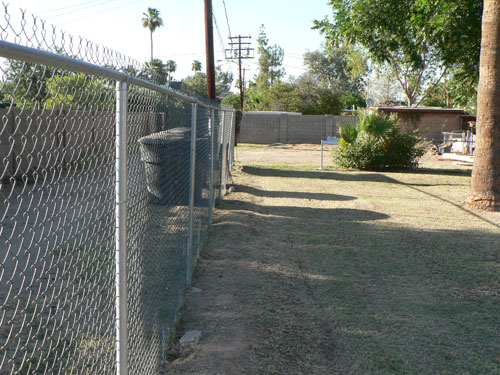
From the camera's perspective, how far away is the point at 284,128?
3591 cm

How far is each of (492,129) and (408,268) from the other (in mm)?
5294

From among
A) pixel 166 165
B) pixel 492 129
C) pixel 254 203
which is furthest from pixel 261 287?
pixel 492 129

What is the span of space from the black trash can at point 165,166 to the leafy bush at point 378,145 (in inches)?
540

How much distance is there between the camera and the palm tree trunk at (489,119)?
1053cm

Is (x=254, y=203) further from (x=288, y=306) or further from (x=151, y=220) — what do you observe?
(x=151, y=220)

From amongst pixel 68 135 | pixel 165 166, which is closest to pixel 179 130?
pixel 165 166

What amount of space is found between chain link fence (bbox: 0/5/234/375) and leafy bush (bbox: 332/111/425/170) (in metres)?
12.6

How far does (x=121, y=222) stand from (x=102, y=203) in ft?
1.86

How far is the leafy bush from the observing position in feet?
59.3

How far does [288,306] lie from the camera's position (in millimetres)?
5207

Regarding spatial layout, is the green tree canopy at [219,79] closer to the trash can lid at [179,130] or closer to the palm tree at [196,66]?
the palm tree at [196,66]

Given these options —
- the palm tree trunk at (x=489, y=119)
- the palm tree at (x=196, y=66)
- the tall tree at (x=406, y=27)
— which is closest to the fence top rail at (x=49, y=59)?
the palm tree trunk at (x=489, y=119)

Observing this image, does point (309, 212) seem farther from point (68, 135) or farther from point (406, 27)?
point (406, 27)

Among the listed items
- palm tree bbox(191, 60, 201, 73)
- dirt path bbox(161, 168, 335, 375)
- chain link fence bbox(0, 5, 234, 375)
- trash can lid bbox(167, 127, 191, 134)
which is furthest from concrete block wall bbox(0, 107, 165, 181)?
palm tree bbox(191, 60, 201, 73)
